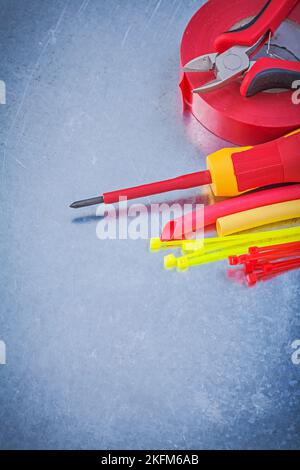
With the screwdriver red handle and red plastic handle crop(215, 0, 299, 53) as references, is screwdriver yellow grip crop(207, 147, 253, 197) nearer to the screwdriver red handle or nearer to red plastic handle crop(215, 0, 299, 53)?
the screwdriver red handle

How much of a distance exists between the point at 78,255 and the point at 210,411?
28 cm

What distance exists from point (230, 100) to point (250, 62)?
61mm

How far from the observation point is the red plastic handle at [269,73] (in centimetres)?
88

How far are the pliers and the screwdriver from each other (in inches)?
3.3

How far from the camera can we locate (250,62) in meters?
0.90

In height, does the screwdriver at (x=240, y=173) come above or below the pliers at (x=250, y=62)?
below

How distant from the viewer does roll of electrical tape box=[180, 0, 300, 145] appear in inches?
35.3

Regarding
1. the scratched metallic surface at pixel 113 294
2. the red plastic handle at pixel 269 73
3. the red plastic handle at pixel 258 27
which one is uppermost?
the red plastic handle at pixel 258 27

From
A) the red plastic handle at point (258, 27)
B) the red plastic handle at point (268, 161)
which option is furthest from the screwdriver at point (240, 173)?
the red plastic handle at point (258, 27)

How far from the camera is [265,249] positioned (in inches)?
34.5

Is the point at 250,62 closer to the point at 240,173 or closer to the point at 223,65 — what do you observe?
the point at 223,65

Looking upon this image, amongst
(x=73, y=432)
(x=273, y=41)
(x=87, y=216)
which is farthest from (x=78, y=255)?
(x=273, y=41)

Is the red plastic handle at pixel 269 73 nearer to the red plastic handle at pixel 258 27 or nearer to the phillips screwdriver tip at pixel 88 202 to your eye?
the red plastic handle at pixel 258 27
